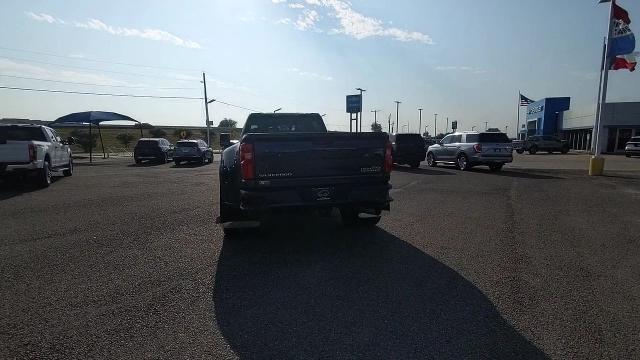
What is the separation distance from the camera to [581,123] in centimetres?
4894

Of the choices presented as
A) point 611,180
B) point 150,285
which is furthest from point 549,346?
point 611,180

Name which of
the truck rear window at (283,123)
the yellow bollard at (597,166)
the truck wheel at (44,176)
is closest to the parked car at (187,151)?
the truck wheel at (44,176)

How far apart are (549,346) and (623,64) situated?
18.0 meters

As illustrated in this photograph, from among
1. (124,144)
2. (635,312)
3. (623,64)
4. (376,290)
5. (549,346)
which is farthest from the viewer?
(124,144)

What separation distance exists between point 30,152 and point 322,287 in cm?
1212

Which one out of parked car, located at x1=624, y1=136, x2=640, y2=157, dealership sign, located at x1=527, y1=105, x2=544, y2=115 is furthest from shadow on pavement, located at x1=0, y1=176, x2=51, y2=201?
dealership sign, located at x1=527, y1=105, x2=544, y2=115

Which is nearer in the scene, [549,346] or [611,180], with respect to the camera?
[549,346]

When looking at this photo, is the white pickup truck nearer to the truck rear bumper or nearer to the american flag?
the truck rear bumper

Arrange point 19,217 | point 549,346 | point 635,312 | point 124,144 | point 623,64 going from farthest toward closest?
point 124,144, point 623,64, point 19,217, point 635,312, point 549,346

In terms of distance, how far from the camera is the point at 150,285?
4.36 meters

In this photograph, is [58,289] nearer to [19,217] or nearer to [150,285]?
[150,285]

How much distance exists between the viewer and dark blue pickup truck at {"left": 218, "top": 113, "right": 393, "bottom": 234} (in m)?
5.39

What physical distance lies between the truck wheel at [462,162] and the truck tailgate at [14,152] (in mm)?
17390

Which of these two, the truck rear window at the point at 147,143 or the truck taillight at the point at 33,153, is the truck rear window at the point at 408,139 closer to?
the truck rear window at the point at 147,143
